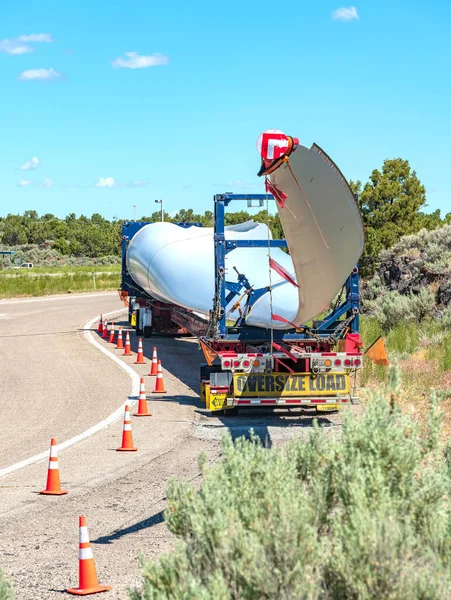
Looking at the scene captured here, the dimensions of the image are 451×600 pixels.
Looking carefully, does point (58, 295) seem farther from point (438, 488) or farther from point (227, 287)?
point (438, 488)

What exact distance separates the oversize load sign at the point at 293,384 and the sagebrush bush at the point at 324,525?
8.08 metres

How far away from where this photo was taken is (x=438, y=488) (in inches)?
186

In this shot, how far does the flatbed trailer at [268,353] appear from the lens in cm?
1344

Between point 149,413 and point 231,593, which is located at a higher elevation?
point 231,593

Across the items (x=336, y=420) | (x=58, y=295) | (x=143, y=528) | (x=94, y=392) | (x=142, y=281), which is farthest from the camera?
(x=58, y=295)

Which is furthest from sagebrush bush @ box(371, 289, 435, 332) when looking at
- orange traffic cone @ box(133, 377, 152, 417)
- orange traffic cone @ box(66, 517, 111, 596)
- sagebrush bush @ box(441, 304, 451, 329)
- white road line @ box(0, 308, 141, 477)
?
orange traffic cone @ box(66, 517, 111, 596)

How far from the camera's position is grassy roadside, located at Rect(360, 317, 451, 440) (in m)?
13.3

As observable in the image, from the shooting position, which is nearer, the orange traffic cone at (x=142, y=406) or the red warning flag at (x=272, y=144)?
the red warning flag at (x=272, y=144)

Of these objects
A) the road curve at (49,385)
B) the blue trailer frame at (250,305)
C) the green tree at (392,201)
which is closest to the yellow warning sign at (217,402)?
the blue trailer frame at (250,305)

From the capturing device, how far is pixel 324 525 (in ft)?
15.7

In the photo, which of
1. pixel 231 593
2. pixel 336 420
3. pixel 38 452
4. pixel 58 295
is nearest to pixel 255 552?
pixel 231 593

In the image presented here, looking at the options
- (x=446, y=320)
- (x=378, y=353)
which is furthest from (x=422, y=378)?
(x=446, y=320)

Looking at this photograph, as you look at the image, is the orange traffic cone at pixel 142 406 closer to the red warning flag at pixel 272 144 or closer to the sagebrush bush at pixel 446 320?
the red warning flag at pixel 272 144

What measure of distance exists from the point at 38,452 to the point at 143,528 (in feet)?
11.9
